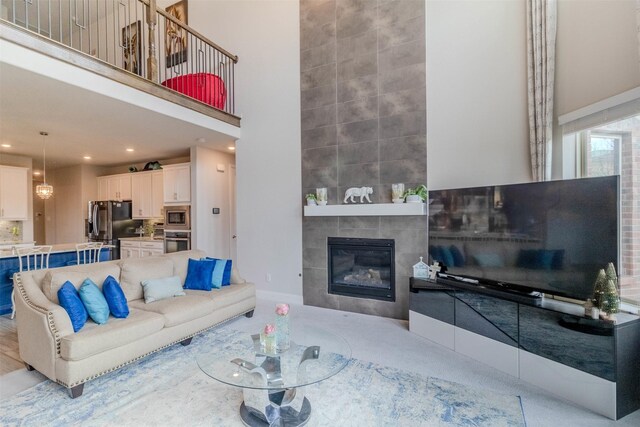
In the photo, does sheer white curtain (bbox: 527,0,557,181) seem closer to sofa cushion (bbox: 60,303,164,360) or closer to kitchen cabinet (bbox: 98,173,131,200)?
sofa cushion (bbox: 60,303,164,360)

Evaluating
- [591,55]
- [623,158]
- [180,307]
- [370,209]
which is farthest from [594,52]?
[180,307]

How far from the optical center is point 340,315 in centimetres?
422

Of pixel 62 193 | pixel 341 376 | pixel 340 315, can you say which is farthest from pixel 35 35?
pixel 62 193

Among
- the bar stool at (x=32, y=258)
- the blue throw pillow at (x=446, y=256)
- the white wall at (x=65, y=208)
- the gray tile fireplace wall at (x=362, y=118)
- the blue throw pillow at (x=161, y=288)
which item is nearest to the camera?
the blue throw pillow at (x=161, y=288)

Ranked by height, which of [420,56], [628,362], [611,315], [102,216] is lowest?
[628,362]

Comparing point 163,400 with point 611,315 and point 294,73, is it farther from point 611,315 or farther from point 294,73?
point 294,73

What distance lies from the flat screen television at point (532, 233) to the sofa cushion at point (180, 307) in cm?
261

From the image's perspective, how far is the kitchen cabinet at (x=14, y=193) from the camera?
582cm

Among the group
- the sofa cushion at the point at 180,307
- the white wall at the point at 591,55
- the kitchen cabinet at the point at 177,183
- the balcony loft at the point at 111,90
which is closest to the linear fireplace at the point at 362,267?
the sofa cushion at the point at 180,307

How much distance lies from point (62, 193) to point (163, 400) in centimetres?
773

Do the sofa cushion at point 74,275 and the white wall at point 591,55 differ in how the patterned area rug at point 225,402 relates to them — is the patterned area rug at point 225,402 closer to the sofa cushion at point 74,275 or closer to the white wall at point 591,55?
the sofa cushion at point 74,275

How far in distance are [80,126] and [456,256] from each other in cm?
502

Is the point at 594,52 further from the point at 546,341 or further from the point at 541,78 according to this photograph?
the point at 546,341

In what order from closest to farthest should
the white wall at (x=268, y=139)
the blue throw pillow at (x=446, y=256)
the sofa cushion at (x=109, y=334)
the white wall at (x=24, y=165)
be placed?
the sofa cushion at (x=109, y=334)
the blue throw pillow at (x=446, y=256)
the white wall at (x=268, y=139)
the white wall at (x=24, y=165)
